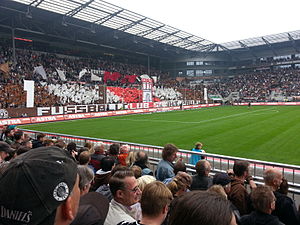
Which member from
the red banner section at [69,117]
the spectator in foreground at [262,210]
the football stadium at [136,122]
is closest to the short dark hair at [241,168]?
the football stadium at [136,122]

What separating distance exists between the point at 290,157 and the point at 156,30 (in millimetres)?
43825

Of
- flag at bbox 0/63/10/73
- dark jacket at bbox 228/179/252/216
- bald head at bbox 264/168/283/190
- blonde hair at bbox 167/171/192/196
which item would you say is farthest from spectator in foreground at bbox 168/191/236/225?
flag at bbox 0/63/10/73

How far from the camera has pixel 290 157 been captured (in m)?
11.7

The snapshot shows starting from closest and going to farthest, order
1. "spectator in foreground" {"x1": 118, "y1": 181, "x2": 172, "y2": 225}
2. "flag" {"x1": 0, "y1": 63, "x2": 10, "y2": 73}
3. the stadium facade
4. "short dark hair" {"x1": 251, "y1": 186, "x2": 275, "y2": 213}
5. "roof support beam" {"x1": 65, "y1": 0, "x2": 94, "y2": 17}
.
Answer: "spectator in foreground" {"x1": 118, "y1": 181, "x2": 172, "y2": 225}
"short dark hair" {"x1": 251, "y1": 186, "x2": 275, "y2": 213}
"roof support beam" {"x1": 65, "y1": 0, "x2": 94, "y2": 17}
"flag" {"x1": 0, "y1": 63, "x2": 10, "y2": 73}
the stadium facade

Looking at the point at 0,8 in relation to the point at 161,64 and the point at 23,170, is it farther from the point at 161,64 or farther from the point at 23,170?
the point at 161,64

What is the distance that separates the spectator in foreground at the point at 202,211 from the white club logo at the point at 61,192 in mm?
630

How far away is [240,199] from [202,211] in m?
3.26

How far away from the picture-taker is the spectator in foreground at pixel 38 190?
125cm

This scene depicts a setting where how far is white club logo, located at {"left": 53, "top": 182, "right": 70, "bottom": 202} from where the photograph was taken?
1.33 m

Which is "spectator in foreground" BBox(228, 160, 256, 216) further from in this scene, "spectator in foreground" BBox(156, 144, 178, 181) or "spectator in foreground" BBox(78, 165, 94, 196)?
"spectator in foreground" BBox(78, 165, 94, 196)

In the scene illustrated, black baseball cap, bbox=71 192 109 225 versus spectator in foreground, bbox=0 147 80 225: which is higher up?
spectator in foreground, bbox=0 147 80 225

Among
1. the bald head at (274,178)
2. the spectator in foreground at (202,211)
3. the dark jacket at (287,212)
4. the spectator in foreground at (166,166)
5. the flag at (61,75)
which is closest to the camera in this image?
the spectator in foreground at (202,211)

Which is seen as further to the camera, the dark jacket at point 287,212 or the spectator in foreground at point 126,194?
the dark jacket at point 287,212

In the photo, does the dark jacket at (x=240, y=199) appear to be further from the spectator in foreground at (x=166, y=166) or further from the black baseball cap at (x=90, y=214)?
the black baseball cap at (x=90, y=214)
